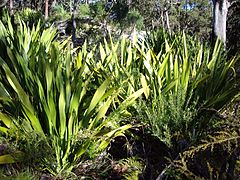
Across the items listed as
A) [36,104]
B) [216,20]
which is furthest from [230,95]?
[216,20]

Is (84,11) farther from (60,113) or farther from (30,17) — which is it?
(60,113)

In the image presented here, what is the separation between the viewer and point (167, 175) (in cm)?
219

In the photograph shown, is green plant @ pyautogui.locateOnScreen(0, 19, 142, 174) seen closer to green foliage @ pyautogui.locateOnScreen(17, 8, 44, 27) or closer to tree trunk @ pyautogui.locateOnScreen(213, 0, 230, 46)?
tree trunk @ pyautogui.locateOnScreen(213, 0, 230, 46)

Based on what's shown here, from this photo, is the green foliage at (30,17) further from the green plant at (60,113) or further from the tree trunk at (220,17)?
the green plant at (60,113)

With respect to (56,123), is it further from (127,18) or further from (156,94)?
(127,18)

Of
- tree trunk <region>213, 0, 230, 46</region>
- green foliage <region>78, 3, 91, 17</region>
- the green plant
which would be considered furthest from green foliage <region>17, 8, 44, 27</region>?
the green plant

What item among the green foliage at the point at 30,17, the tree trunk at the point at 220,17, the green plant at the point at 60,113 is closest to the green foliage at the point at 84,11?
the green foliage at the point at 30,17

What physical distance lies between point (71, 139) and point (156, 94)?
87cm

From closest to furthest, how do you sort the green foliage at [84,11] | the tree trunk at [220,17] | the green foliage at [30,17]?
1. the tree trunk at [220,17]
2. the green foliage at [30,17]
3. the green foliage at [84,11]

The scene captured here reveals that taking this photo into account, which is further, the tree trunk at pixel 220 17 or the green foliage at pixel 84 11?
the green foliage at pixel 84 11

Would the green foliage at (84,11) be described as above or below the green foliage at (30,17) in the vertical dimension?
below

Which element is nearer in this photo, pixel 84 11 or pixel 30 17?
pixel 30 17

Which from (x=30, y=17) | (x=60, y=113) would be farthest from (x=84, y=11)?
(x=60, y=113)

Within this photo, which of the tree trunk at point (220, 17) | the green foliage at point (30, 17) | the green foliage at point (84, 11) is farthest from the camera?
the green foliage at point (84, 11)
